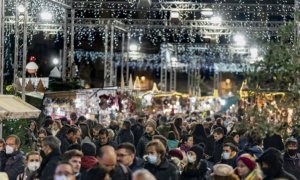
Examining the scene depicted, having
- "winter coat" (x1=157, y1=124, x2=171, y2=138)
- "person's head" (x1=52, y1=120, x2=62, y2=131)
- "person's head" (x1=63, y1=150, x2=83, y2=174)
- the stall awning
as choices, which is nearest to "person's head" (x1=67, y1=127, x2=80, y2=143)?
the stall awning

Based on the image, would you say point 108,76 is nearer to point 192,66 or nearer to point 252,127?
point 252,127

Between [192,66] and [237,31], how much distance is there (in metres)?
33.2

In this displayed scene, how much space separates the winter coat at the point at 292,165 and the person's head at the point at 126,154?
11.0 feet

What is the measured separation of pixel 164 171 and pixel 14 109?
468 centimetres

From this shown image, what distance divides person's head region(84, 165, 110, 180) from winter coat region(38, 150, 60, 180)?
1.11 metres

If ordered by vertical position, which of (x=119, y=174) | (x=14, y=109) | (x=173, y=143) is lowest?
(x=173, y=143)

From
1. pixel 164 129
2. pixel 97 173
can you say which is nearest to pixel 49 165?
pixel 97 173

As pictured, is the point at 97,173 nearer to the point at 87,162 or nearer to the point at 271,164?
the point at 87,162

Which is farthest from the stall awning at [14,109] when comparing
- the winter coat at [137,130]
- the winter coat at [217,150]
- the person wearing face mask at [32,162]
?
the winter coat at [137,130]

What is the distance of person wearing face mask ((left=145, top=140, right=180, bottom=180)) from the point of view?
10.6 meters

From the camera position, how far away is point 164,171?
10.6 metres

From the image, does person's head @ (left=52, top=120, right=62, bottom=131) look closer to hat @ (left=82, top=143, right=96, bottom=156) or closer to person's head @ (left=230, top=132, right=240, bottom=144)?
person's head @ (left=230, top=132, right=240, bottom=144)

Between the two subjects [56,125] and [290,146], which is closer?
[290,146]

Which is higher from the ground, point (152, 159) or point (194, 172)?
point (152, 159)
